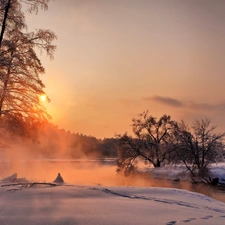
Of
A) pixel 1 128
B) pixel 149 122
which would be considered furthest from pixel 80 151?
pixel 1 128

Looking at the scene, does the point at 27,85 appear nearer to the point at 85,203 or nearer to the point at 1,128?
the point at 1,128

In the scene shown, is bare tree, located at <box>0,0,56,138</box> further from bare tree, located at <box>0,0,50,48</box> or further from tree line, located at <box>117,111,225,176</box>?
tree line, located at <box>117,111,225,176</box>

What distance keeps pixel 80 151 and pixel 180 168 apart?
8887 cm

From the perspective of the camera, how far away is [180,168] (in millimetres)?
32969

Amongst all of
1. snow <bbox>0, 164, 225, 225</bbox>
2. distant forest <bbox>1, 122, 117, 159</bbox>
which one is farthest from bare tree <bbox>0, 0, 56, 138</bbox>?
distant forest <bbox>1, 122, 117, 159</bbox>

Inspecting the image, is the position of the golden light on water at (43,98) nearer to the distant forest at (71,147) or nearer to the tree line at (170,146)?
the tree line at (170,146)

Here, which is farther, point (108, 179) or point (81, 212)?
point (108, 179)

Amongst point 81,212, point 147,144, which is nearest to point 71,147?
point 147,144

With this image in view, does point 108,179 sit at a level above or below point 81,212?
below

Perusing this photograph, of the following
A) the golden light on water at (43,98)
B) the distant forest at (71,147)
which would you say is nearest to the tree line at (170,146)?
the golden light on water at (43,98)

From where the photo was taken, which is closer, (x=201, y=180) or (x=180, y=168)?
(x=201, y=180)

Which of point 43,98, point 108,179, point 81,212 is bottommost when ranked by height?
point 108,179

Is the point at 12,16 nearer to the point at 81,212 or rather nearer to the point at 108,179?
the point at 81,212

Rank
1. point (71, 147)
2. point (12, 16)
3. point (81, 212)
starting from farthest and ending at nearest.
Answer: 1. point (71, 147)
2. point (12, 16)
3. point (81, 212)
